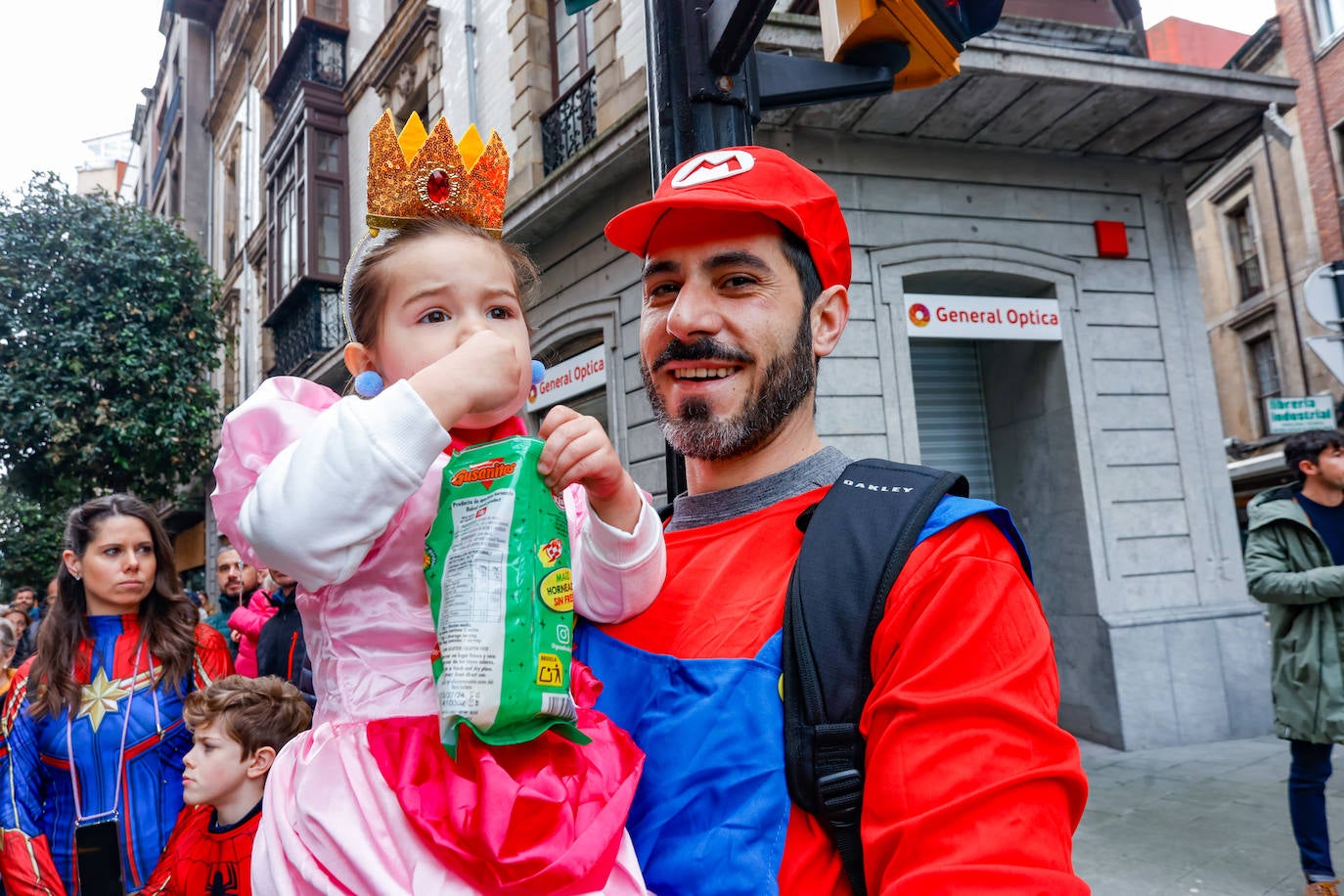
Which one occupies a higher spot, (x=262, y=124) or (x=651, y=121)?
(x=262, y=124)

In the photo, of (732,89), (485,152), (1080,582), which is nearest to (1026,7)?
(1080,582)

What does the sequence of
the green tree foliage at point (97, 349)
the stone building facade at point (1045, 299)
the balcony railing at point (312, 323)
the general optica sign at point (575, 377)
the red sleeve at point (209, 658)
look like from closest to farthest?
the red sleeve at point (209, 658) < the stone building facade at point (1045, 299) < the general optica sign at point (575, 377) < the green tree foliage at point (97, 349) < the balcony railing at point (312, 323)

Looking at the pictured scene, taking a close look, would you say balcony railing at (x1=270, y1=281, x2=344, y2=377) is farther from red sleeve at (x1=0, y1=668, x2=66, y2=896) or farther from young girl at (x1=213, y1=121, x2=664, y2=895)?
young girl at (x1=213, y1=121, x2=664, y2=895)

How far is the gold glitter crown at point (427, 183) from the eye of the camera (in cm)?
166

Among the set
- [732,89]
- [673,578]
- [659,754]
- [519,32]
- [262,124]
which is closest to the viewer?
[659,754]

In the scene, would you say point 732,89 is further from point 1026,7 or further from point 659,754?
point 1026,7

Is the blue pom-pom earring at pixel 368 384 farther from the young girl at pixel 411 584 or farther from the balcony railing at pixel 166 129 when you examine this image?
the balcony railing at pixel 166 129

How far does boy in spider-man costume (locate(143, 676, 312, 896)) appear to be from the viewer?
3.12 metres

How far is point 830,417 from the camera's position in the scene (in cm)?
768

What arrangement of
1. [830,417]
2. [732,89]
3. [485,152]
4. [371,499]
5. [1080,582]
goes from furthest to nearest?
[1080,582] → [830,417] → [732,89] → [485,152] → [371,499]

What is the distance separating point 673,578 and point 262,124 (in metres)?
22.2

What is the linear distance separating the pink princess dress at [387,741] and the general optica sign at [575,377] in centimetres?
749

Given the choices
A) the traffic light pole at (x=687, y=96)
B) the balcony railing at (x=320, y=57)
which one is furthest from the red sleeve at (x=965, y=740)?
the balcony railing at (x=320, y=57)

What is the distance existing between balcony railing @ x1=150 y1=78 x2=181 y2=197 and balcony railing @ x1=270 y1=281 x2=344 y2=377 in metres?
14.5
